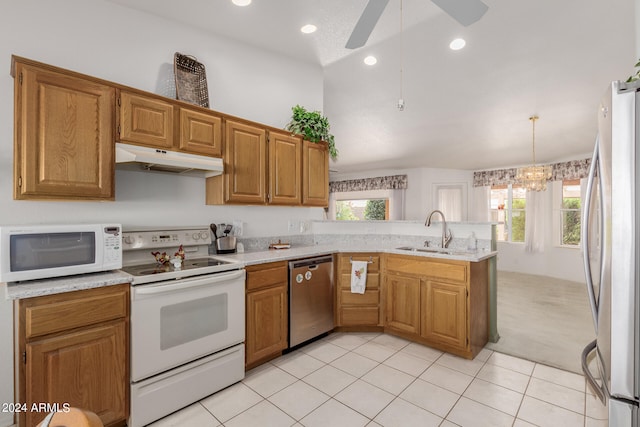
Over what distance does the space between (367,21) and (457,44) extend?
168 centimetres

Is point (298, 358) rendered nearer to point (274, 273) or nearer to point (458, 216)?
point (274, 273)

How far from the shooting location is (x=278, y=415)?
191 centimetres

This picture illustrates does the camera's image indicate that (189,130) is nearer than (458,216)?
Yes

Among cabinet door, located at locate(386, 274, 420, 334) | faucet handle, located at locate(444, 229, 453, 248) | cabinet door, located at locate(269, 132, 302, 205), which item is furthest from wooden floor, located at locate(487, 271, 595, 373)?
cabinet door, located at locate(269, 132, 302, 205)

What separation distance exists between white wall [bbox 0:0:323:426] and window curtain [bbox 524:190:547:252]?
19.1 feet

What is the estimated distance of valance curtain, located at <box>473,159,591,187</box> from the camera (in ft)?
19.1

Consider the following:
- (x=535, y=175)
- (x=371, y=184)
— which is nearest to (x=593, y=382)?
(x=535, y=175)

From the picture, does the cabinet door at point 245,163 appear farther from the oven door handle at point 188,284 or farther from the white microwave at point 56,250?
the white microwave at point 56,250

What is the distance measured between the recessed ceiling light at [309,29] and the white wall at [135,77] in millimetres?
593

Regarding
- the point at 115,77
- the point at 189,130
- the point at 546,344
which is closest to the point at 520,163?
the point at 546,344

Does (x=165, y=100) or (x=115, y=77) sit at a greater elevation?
(x=115, y=77)

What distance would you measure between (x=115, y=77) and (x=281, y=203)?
1.67 metres

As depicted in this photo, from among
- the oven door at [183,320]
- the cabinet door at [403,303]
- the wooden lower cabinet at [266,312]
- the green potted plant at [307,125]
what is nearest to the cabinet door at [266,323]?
the wooden lower cabinet at [266,312]

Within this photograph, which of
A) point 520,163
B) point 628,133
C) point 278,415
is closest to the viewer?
point 628,133
